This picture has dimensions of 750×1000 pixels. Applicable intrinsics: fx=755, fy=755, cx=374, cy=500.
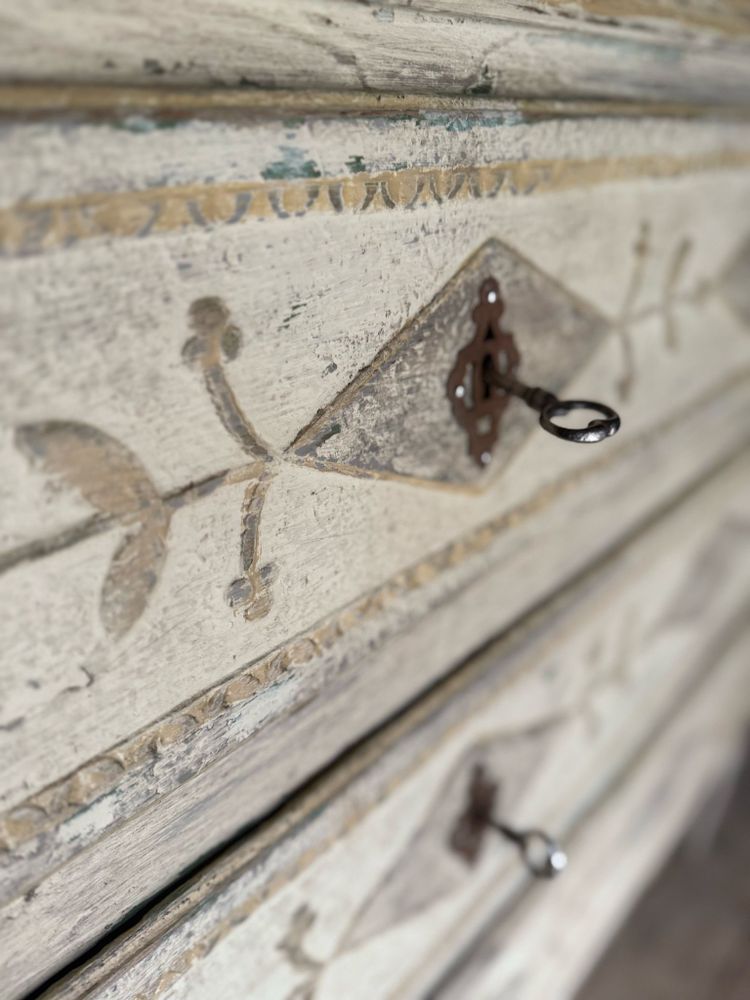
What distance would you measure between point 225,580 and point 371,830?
0.87ft

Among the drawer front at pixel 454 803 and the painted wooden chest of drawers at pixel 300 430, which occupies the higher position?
the painted wooden chest of drawers at pixel 300 430

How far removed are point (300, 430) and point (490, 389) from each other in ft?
0.49

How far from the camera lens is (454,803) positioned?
59 centimetres

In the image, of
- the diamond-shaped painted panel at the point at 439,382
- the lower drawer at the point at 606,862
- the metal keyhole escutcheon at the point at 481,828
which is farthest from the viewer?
the lower drawer at the point at 606,862

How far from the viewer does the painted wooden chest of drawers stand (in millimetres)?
235

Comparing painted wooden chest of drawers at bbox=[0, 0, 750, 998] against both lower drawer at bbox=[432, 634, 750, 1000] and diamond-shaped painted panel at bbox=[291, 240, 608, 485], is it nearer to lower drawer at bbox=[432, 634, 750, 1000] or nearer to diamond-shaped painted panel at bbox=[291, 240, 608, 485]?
diamond-shaped painted panel at bbox=[291, 240, 608, 485]

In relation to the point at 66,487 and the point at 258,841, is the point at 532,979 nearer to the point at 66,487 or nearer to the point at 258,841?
A: the point at 258,841

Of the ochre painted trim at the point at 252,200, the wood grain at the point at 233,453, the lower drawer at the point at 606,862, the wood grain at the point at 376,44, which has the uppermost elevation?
the wood grain at the point at 376,44

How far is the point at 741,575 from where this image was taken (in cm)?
115

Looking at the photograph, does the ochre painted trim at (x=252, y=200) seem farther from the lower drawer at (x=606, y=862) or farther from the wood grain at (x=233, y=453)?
the lower drawer at (x=606, y=862)

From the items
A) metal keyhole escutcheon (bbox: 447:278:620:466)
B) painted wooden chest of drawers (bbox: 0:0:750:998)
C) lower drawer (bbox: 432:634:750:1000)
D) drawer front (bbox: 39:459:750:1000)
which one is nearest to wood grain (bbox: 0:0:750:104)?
painted wooden chest of drawers (bbox: 0:0:750:998)

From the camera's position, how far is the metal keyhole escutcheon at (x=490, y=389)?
38 cm

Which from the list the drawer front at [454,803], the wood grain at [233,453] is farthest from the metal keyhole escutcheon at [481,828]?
the wood grain at [233,453]

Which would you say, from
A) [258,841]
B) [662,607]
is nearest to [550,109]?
[258,841]
